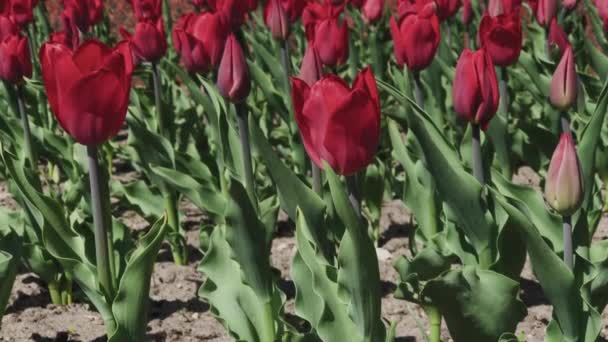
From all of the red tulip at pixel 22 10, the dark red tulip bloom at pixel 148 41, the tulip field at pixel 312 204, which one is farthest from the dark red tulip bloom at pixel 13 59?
the red tulip at pixel 22 10

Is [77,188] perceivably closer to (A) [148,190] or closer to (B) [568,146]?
(A) [148,190]

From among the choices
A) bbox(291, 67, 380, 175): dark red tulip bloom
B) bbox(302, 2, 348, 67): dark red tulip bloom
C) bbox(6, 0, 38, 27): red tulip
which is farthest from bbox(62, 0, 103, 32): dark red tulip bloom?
bbox(291, 67, 380, 175): dark red tulip bloom

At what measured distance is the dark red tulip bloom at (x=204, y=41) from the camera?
273cm

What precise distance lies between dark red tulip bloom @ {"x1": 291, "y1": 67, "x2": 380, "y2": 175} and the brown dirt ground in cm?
104

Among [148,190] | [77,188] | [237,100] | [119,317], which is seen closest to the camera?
[119,317]

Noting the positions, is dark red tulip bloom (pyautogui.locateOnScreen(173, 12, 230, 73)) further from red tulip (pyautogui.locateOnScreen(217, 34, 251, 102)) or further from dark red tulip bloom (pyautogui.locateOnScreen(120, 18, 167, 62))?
red tulip (pyautogui.locateOnScreen(217, 34, 251, 102))

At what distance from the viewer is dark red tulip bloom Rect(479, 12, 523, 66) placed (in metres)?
2.52

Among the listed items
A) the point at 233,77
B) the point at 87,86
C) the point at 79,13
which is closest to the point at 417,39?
the point at 233,77

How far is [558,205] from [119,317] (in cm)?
87

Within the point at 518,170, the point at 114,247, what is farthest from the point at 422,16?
the point at 518,170

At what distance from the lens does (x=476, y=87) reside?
6.55 ft

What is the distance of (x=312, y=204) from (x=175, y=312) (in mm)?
889

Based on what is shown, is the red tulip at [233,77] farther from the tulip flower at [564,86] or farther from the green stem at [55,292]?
the green stem at [55,292]

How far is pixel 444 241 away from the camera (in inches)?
93.4
